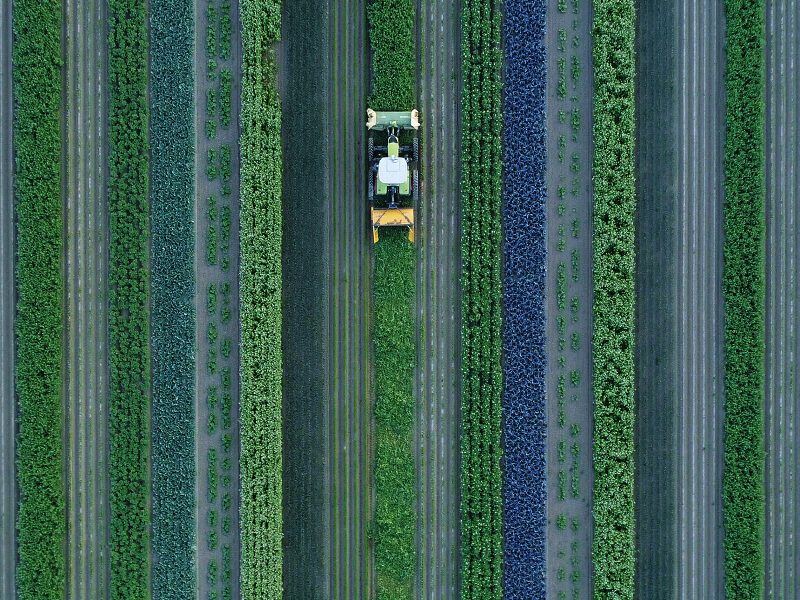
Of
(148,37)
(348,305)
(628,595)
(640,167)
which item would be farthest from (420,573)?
(148,37)

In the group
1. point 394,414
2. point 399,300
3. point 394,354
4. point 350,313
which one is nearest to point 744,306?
point 399,300

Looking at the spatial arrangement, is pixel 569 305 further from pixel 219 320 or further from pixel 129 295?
pixel 129 295

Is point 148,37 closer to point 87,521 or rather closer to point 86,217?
point 86,217

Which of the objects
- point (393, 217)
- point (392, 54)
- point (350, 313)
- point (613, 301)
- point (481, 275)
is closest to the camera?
point (613, 301)

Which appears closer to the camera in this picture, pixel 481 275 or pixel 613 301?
pixel 613 301

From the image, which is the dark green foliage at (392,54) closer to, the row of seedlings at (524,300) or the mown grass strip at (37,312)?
the row of seedlings at (524,300)

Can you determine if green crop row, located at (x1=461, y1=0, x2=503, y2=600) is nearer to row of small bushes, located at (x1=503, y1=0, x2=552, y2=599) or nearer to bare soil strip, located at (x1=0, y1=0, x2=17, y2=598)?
row of small bushes, located at (x1=503, y1=0, x2=552, y2=599)
